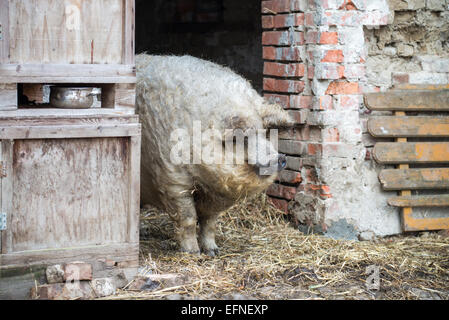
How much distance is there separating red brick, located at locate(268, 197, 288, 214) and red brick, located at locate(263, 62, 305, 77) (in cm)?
104

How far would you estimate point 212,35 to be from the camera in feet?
23.6

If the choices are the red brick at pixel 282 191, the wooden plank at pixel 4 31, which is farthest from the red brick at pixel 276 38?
the wooden plank at pixel 4 31

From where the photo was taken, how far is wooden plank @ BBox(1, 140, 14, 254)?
140 inches

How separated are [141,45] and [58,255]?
449 centimetres

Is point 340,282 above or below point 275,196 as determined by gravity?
below

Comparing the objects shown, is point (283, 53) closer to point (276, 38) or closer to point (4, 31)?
point (276, 38)

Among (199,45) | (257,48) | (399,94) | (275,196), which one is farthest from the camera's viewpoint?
(199,45)

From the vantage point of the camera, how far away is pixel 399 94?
17.1 ft

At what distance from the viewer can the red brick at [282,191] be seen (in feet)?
17.6

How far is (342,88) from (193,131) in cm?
146

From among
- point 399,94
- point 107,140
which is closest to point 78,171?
point 107,140

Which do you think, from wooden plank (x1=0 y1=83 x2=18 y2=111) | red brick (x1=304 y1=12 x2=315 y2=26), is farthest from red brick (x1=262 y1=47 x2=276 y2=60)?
wooden plank (x1=0 y1=83 x2=18 y2=111)

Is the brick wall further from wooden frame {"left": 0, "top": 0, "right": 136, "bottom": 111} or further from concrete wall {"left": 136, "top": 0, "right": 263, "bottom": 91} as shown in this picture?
wooden frame {"left": 0, "top": 0, "right": 136, "bottom": 111}

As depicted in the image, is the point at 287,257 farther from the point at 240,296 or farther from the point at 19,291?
the point at 19,291
